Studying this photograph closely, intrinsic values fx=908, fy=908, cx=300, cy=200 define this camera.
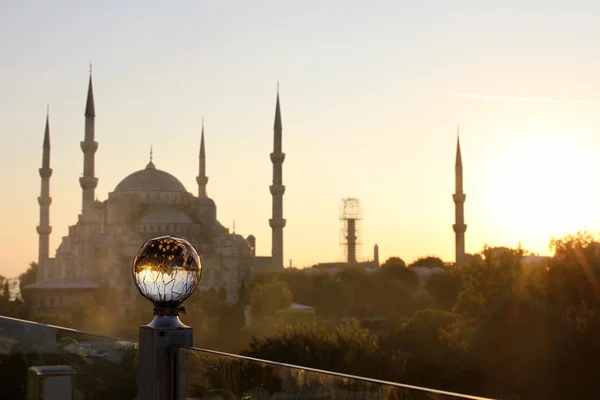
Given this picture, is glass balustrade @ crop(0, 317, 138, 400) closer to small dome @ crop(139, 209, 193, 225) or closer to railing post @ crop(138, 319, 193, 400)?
railing post @ crop(138, 319, 193, 400)

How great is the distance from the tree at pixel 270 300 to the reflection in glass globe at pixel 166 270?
43.9 m

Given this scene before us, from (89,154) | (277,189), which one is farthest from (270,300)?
(89,154)

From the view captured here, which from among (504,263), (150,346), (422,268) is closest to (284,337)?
(504,263)

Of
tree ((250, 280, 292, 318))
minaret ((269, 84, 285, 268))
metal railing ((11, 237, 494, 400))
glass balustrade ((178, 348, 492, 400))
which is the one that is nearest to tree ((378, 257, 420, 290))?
minaret ((269, 84, 285, 268))

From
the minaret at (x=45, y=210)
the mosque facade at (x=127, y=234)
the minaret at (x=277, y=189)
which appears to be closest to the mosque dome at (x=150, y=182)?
the mosque facade at (x=127, y=234)

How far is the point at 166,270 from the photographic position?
414 centimetres

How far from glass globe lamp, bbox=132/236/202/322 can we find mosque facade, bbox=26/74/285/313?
53364mm

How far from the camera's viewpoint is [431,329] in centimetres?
3616

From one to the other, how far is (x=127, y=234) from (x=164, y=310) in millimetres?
60027

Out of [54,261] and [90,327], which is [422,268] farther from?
[90,327]

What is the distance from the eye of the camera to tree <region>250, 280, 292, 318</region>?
4844 centimetres

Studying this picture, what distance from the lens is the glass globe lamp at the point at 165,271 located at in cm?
414

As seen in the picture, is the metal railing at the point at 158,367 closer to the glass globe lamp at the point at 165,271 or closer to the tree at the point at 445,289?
the glass globe lamp at the point at 165,271

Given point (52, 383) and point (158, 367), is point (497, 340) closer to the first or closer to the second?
point (52, 383)
